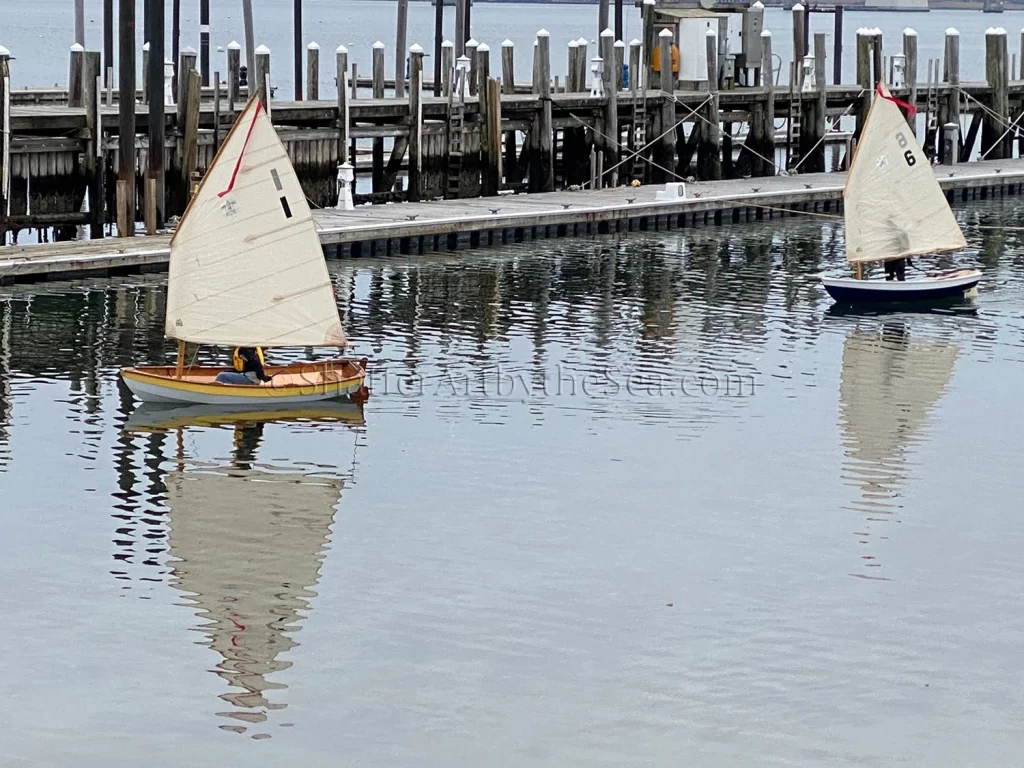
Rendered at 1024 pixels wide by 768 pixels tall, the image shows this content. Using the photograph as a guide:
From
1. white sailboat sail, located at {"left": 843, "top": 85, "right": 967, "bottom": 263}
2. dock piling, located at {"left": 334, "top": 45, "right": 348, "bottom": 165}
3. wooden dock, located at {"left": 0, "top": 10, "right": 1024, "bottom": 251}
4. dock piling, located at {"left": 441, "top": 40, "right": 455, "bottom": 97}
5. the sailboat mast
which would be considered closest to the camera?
the sailboat mast

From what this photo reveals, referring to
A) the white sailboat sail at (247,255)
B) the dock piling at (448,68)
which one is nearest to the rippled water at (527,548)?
the white sailboat sail at (247,255)

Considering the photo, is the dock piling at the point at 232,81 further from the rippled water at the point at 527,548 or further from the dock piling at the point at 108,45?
→ the dock piling at the point at 108,45

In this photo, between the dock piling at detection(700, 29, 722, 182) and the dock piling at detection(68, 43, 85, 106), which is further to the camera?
the dock piling at detection(700, 29, 722, 182)

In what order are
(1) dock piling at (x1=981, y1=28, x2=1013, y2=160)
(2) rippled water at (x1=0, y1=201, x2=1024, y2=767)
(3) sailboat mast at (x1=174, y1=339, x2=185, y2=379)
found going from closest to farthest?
(2) rippled water at (x1=0, y1=201, x2=1024, y2=767), (3) sailboat mast at (x1=174, y1=339, x2=185, y2=379), (1) dock piling at (x1=981, y1=28, x2=1013, y2=160)

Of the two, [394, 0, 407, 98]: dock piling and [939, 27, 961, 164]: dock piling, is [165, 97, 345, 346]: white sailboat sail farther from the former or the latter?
[939, 27, 961, 164]: dock piling

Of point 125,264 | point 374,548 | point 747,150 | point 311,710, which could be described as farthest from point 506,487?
point 747,150

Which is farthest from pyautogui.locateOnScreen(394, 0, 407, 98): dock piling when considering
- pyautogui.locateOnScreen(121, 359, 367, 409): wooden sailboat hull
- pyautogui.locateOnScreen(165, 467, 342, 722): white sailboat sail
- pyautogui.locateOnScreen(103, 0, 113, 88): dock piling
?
pyautogui.locateOnScreen(165, 467, 342, 722): white sailboat sail

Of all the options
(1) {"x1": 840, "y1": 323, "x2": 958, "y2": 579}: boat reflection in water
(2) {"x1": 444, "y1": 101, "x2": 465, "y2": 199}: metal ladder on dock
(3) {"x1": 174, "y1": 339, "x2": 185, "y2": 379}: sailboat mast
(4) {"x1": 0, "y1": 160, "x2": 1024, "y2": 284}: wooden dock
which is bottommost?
(1) {"x1": 840, "y1": 323, "x2": 958, "y2": 579}: boat reflection in water

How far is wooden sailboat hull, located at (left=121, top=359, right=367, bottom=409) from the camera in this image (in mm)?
26531

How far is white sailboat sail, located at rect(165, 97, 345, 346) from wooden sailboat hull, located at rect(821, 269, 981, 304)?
37.6 feet

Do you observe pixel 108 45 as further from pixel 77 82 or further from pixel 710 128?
pixel 710 128

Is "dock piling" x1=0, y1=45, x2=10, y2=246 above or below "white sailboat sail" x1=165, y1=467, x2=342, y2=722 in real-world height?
above

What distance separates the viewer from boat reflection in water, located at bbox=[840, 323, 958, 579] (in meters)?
23.5

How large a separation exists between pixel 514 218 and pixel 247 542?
838 inches
